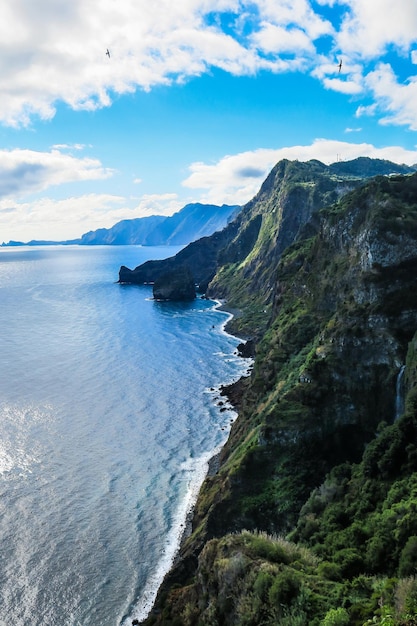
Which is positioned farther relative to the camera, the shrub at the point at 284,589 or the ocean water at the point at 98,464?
the ocean water at the point at 98,464

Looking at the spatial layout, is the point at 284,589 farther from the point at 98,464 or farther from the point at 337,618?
the point at 98,464

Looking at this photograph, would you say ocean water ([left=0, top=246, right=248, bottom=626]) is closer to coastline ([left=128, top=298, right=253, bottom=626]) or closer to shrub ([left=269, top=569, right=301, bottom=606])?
coastline ([left=128, top=298, right=253, bottom=626])

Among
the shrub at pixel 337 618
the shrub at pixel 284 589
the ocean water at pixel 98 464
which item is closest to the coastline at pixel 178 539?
the ocean water at pixel 98 464

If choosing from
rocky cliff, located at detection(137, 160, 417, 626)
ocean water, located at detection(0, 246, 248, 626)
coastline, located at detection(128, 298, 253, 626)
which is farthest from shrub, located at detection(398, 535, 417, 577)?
ocean water, located at detection(0, 246, 248, 626)

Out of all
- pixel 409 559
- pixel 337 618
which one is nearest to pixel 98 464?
pixel 409 559

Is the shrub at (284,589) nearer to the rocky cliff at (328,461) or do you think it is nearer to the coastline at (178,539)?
the rocky cliff at (328,461)

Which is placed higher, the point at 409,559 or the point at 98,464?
the point at 409,559

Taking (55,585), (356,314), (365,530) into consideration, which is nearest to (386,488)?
(365,530)
